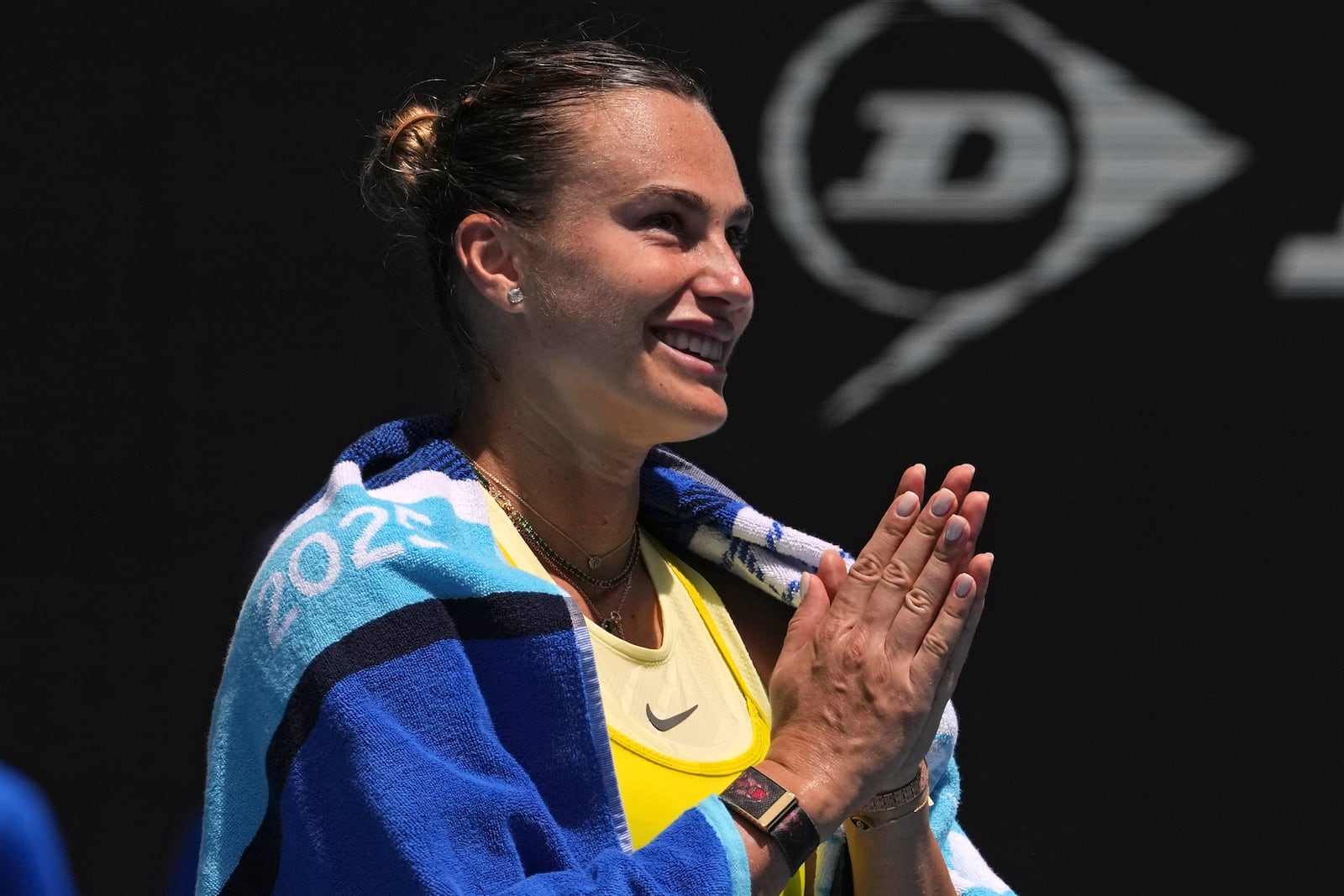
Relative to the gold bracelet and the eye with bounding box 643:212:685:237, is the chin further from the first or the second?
the gold bracelet

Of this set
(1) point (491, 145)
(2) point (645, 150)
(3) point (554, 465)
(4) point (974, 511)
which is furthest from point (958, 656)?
(1) point (491, 145)

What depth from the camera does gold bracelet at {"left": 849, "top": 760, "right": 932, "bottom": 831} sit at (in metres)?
1.57

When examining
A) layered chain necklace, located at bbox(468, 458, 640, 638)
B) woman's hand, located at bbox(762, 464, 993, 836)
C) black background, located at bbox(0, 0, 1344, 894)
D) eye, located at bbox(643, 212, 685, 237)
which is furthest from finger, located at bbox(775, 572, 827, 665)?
black background, located at bbox(0, 0, 1344, 894)

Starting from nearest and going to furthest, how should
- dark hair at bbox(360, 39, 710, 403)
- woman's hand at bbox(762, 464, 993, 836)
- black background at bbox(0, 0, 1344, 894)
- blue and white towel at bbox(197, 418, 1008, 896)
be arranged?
1. blue and white towel at bbox(197, 418, 1008, 896)
2. woman's hand at bbox(762, 464, 993, 836)
3. dark hair at bbox(360, 39, 710, 403)
4. black background at bbox(0, 0, 1344, 894)

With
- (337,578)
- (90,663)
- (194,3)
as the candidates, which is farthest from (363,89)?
(337,578)

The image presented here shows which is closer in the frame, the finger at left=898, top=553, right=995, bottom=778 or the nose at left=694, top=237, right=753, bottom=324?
the finger at left=898, top=553, right=995, bottom=778

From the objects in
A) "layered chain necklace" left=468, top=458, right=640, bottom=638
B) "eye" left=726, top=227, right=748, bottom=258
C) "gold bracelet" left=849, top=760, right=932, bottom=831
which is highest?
"eye" left=726, top=227, right=748, bottom=258

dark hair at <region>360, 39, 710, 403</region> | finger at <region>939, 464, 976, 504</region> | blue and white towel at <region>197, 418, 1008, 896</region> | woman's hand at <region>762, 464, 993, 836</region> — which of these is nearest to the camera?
blue and white towel at <region>197, 418, 1008, 896</region>

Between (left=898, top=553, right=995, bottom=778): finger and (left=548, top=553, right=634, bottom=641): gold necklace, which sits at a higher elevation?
(left=898, top=553, right=995, bottom=778): finger

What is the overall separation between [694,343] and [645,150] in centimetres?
20

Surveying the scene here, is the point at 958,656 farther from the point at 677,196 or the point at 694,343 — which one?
the point at 677,196

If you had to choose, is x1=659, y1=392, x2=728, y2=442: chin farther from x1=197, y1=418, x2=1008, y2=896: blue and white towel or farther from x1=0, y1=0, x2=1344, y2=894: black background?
x1=0, y1=0, x2=1344, y2=894: black background

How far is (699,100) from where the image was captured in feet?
5.61

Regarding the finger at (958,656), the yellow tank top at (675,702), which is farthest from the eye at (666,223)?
the finger at (958,656)
